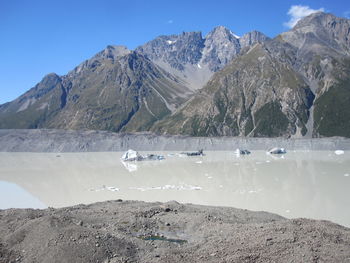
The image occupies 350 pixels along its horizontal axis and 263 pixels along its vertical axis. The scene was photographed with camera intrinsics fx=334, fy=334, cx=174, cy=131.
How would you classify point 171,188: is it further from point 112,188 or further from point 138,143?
point 138,143

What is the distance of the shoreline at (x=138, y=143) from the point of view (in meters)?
74.8

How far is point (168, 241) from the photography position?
1229 cm

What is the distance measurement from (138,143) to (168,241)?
66871 millimetres

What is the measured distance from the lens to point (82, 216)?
14.8 metres

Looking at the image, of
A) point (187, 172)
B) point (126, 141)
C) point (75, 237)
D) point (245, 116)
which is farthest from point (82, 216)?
point (245, 116)

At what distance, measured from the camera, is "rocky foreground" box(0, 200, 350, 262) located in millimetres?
9992

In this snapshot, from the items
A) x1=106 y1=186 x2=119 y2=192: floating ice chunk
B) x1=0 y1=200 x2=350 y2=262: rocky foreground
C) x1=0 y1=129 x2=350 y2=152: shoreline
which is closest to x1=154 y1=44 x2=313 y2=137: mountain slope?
x1=0 y1=129 x2=350 y2=152: shoreline

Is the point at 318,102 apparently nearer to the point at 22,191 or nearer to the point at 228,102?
the point at 228,102

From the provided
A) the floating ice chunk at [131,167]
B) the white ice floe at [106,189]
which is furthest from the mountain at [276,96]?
the white ice floe at [106,189]

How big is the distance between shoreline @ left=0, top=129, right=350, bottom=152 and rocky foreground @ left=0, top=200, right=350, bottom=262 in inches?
2443

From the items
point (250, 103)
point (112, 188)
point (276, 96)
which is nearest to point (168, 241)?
point (112, 188)

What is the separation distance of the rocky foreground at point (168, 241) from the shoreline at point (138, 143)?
62045 millimetres

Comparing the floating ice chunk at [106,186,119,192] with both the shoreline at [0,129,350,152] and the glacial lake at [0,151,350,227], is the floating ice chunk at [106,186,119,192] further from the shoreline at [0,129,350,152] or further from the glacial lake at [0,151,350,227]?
the shoreline at [0,129,350,152]

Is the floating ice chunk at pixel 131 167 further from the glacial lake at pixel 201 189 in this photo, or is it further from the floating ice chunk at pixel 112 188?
the floating ice chunk at pixel 112 188
